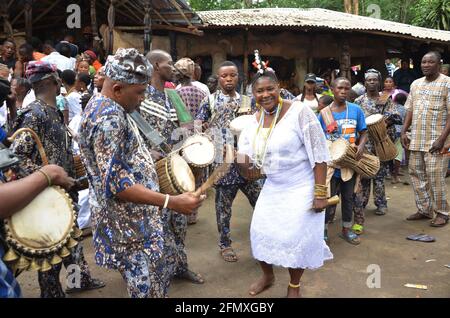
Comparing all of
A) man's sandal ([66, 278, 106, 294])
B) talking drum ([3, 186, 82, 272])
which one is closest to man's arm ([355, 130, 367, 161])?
man's sandal ([66, 278, 106, 294])

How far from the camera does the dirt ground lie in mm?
3789

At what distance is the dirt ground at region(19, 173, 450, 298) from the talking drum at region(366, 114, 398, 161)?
36.0 inches

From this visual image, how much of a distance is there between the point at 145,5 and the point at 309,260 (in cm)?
812

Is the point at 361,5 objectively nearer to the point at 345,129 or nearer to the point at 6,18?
the point at 6,18

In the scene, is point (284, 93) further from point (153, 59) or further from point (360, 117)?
point (153, 59)

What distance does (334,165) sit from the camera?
4824mm

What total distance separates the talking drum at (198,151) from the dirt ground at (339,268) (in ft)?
4.12

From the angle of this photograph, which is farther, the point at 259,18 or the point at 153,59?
the point at 259,18

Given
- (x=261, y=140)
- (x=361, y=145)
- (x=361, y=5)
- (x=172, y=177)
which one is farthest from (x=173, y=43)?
(x=361, y=5)

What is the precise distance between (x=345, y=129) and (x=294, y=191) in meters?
1.84

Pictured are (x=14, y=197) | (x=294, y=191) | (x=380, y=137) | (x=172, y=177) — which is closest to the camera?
(x=14, y=197)


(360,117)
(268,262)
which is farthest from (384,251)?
(268,262)

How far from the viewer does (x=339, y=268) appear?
4297 millimetres

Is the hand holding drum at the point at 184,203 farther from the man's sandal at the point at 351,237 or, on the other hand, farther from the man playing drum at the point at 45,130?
the man's sandal at the point at 351,237
